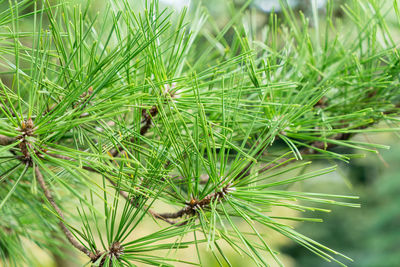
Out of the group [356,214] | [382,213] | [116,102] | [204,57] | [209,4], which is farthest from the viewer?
[356,214]

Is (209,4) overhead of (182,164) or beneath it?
overhead

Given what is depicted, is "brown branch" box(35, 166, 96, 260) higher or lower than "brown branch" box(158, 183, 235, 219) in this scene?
lower

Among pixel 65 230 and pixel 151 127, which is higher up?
pixel 151 127

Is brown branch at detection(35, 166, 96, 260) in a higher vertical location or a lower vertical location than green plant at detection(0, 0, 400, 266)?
lower

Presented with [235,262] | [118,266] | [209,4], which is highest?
[209,4]

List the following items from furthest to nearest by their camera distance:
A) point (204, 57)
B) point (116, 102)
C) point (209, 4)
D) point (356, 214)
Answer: point (356, 214)
point (209, 4)
point (204, 57)
point (116, 102)

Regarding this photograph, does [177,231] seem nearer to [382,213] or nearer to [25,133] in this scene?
[25,133]

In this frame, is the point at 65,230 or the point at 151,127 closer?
the point at 65,230

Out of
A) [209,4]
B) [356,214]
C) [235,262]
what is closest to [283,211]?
[235,262]

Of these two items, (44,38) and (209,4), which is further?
(209,4)

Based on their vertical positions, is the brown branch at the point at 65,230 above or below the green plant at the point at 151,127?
below

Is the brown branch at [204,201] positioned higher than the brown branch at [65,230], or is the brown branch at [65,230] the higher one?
the brown branch at [204,201]
